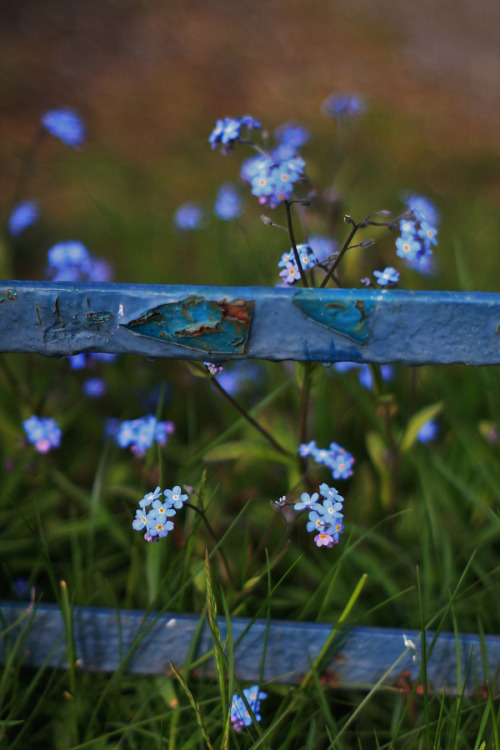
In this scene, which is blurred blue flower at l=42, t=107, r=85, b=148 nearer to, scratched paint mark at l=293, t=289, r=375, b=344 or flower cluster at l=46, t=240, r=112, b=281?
flower cluster at l=46, t=240, r=112, b=281

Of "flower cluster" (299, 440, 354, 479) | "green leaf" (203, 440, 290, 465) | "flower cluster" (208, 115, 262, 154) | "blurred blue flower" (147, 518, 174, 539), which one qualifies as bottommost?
"blurred blue flower" (147, 518, 174, 539)

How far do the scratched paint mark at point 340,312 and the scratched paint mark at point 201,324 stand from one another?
0.08m

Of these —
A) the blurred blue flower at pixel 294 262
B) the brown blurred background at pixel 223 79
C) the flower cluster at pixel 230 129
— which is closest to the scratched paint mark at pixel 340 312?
the blurred blue flower at pixel 294 262

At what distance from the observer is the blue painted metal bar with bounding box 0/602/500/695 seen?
1.20m

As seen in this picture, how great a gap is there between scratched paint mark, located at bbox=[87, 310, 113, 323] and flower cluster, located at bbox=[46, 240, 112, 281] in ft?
2.41

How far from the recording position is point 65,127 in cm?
172

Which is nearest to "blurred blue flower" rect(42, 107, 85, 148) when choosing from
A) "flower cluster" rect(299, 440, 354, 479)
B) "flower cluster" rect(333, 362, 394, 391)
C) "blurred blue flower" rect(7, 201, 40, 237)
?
"blurred blue flower" rect(7, 201, 40, 237)

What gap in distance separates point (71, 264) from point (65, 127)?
451 millimetres

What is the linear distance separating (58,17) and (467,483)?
257 inches

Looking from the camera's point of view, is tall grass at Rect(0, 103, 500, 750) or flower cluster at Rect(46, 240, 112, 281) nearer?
tall grass at Rect(0, 103, 500, 750)

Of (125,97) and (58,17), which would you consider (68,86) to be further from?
(58,17)

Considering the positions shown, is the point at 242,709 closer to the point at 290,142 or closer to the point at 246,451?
the point at 246,451

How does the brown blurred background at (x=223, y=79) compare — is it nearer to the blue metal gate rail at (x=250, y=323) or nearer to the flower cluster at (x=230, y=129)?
the flower cluster at (x=230, y=129)

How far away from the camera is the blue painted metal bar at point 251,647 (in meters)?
1.20
